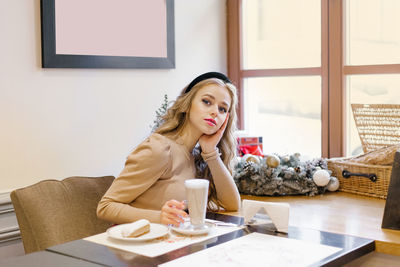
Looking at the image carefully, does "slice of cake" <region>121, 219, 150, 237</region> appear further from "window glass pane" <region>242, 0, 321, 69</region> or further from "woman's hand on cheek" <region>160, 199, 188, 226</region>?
"window glass pane" <region>242, 0, 321, 69</region>

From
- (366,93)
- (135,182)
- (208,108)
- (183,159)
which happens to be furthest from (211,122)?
(366,93)

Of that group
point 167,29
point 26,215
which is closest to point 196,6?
point 167,29

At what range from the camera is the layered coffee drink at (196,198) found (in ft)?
5.63

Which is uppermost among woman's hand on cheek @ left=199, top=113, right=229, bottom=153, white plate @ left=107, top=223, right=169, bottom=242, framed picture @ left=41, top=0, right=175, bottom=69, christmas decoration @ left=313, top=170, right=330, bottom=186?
framed picture @ left=41, top=0, right=175, bottom=69

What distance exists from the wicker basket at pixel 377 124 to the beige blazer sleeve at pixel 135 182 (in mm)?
1091

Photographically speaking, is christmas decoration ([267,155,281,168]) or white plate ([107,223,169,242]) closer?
white plate ([107,223,169,242])

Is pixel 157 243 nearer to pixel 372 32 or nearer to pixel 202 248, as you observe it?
pixel 202 248

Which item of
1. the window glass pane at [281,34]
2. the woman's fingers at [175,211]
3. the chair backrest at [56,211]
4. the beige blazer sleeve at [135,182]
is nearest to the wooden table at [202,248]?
the woman's fingers at [175,211]

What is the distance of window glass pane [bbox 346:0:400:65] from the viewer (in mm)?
2854

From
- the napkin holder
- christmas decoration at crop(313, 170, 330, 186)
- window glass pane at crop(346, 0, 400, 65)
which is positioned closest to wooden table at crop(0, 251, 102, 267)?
the napkin holder

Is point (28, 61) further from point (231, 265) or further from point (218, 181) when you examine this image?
point (231, 265)

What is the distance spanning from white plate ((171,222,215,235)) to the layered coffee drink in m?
0.02

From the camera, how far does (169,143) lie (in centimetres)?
217

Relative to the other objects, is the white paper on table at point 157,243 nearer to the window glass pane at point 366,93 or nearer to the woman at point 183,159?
the woman at point 183,159
